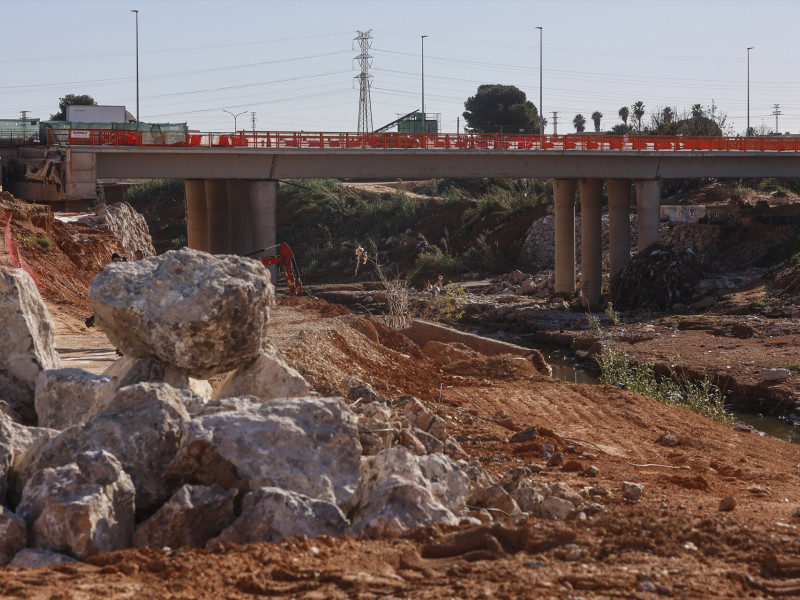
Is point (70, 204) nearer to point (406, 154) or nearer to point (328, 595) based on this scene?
point (406, 154)

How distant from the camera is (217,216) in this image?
4600cm

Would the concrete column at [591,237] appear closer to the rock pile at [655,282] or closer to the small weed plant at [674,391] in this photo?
the rock pile at [655,282]

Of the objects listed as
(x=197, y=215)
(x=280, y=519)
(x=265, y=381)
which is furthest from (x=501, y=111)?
(x=280, y=519)

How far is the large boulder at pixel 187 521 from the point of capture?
7.23m

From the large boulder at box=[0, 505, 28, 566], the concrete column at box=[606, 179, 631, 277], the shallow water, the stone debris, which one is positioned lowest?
the shallow water

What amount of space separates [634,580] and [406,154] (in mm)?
35355

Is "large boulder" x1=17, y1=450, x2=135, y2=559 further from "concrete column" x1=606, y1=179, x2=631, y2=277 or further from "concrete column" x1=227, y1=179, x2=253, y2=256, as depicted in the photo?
"concrete column" x1=606, y1=179, x2=631, y2=277

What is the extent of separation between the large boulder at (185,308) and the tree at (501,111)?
89499 millimetres

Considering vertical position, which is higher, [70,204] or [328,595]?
[70,204]

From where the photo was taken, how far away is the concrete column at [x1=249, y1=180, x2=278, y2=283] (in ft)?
132

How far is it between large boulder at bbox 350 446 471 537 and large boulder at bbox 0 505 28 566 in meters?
Result: 2.20

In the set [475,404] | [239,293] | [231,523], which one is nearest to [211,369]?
[239,293]

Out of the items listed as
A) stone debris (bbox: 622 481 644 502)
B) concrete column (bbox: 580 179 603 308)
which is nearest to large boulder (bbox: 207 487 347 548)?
stone debris (bbox: 622 481 644 502)

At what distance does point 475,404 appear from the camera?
58.0 ft
